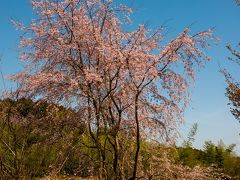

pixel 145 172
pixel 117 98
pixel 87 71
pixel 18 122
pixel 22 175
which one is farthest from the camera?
pixel 18 122

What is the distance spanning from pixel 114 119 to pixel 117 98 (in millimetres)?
639

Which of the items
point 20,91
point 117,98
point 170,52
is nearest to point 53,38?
point 20,91

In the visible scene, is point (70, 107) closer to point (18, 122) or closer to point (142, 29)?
point (142, 29)

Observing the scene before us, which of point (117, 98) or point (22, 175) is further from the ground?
point (117, 98)

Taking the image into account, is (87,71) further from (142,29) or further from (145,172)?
(145,172)

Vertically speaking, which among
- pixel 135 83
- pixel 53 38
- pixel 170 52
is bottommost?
pixel 135 83

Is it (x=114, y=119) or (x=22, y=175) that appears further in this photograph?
(x=22, y=175)

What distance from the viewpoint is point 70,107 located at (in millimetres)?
11398

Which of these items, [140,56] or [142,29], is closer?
[140,56]

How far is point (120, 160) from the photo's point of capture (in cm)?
1162

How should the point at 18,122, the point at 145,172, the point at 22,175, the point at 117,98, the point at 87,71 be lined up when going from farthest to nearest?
the point at 18,122 < the point at 22,175 < the point at 145,172 < the point at 117,98 < the point at 87,71

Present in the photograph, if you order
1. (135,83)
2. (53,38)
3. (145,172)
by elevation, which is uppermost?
(53,38)

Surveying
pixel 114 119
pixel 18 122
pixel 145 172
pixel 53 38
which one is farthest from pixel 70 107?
pixel 18 122

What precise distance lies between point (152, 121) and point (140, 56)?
187 centimetres
